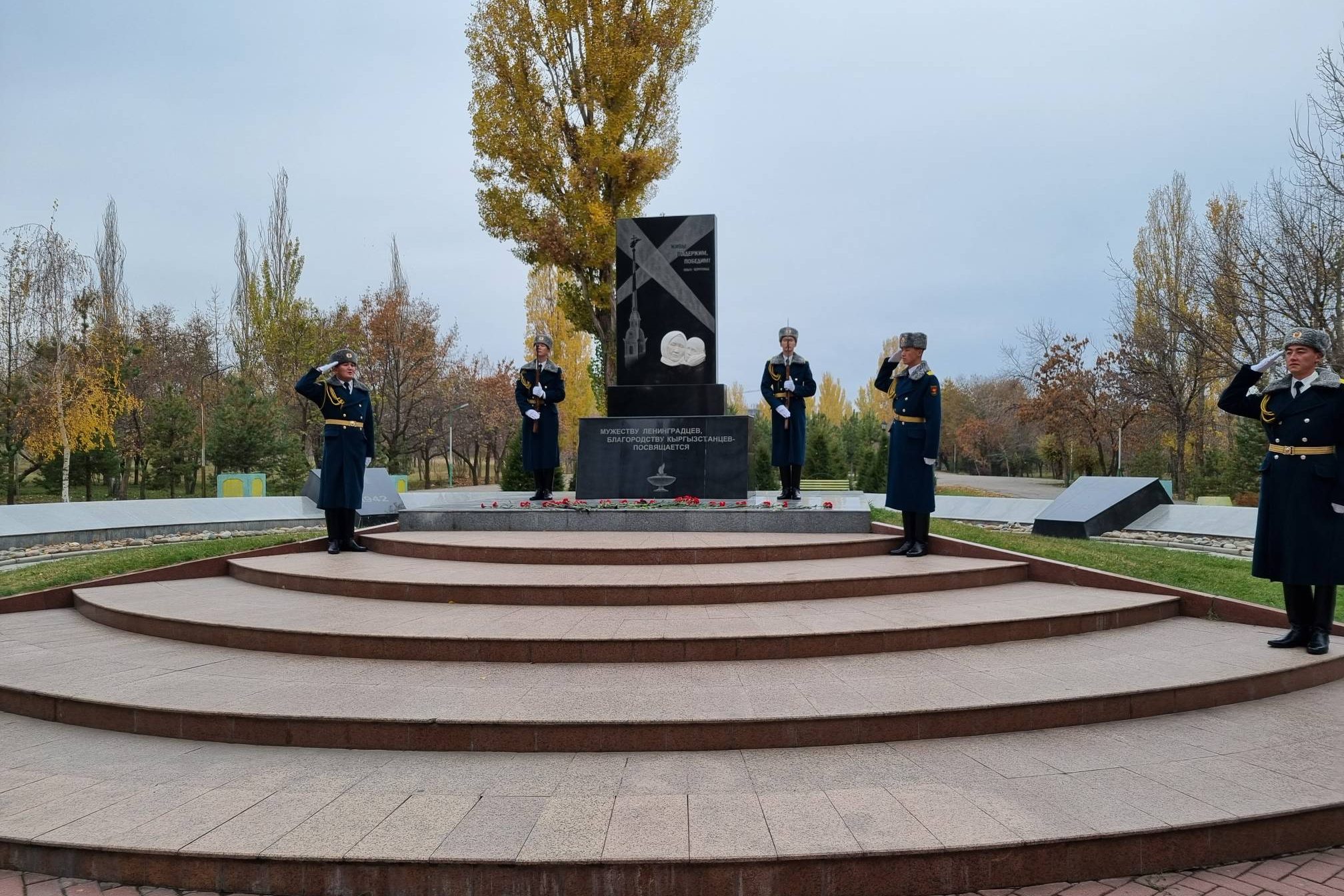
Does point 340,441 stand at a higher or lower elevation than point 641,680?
higher

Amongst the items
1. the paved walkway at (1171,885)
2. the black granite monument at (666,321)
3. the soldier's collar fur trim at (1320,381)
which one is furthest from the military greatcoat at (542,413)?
the soldier's collar fur trim at (1320,381)

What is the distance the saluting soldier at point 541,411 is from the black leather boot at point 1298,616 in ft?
28.3

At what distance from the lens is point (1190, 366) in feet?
94.8

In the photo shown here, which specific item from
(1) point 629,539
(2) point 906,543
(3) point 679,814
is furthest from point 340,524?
(3) point 679,814

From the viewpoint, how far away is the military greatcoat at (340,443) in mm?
8914

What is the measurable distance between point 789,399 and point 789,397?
0.10 ft

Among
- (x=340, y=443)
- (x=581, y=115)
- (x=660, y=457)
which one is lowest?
(x=660, y=457)

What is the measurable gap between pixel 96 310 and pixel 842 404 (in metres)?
63.5

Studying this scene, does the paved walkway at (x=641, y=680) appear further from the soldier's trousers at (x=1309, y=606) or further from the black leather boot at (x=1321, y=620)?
the soldier's trousers at (x=1309, y=606)

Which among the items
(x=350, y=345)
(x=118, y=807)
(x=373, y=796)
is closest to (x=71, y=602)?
(x=118, y=807)

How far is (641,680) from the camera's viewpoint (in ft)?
15.9

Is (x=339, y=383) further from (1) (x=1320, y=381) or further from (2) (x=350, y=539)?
(1) (x=1320, y=381)

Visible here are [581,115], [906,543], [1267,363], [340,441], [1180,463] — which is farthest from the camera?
[1180,463]

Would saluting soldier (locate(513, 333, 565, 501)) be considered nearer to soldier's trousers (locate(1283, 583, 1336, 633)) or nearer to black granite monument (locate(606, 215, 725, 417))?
black granite monument (locate(606, 215, 725, 417))
